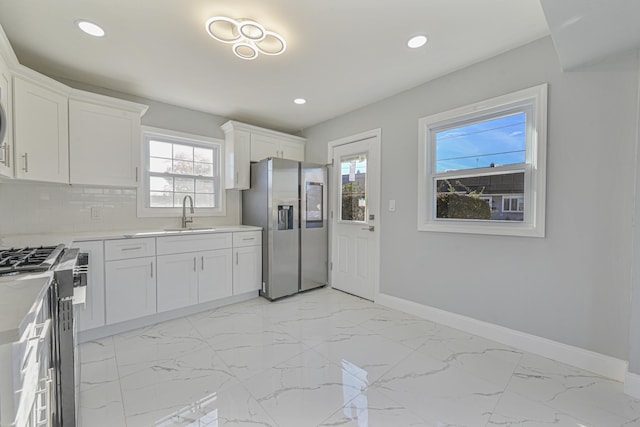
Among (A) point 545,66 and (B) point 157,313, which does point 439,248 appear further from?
(B) point 157,313

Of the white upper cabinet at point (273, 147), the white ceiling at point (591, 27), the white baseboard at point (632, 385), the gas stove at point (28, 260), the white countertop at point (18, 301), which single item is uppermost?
the white ceiling at point (591, 27)

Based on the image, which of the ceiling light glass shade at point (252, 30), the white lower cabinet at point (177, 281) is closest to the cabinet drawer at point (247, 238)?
the white lower cabinet at point (177, 281)

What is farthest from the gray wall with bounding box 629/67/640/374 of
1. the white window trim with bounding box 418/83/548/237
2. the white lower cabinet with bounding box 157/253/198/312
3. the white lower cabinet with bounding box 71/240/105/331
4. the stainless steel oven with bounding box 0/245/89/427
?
the white lower cabinet with bounding box 71/240/105/331

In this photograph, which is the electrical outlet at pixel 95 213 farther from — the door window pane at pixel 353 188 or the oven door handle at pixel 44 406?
the door window pane at pixel 353 188

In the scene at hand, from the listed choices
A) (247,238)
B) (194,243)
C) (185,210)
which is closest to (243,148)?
(185,210)

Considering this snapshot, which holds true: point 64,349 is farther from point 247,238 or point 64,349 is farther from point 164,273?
point 247,238

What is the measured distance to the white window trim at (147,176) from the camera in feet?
10.4

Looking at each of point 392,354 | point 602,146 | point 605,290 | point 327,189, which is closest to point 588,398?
point 605,290

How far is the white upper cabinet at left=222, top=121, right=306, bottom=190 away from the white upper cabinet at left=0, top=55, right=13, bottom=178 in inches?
77.3

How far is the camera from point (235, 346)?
90.7 inches

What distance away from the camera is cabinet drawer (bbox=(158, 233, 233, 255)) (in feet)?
9.07

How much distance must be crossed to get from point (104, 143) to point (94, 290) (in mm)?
1400

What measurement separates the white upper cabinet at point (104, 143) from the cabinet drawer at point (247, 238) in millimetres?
1217

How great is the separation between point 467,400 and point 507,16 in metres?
2.55
